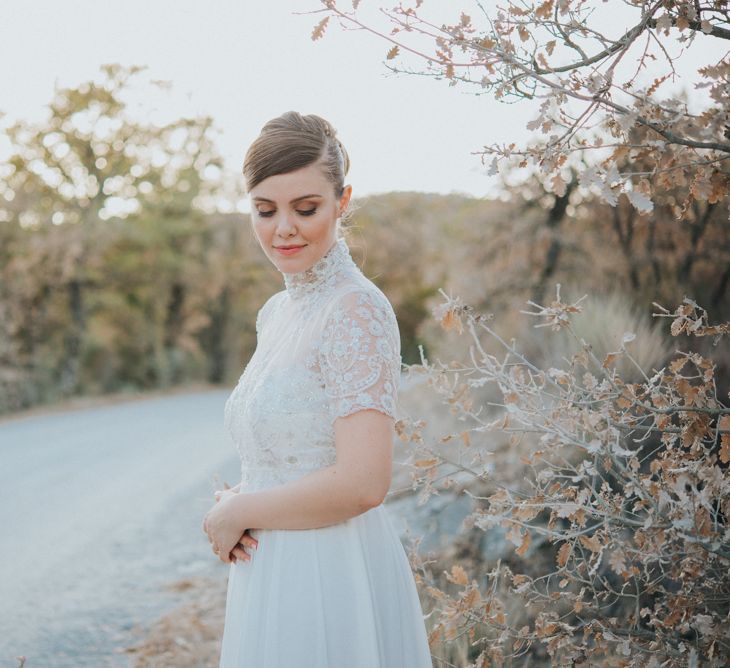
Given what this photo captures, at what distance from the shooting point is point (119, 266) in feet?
76.6

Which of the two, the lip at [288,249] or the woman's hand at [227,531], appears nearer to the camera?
the woman's hand at [227,531]

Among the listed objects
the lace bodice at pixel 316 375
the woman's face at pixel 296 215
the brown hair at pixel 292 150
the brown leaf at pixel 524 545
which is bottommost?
the brown leaf at pixel 524 545

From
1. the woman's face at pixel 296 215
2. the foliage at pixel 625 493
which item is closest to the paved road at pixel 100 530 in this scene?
the foliage at pixel 625 493

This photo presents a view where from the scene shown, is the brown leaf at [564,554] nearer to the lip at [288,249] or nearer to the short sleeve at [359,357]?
the short sleeve at [359,357]

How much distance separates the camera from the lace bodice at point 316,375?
1.91m

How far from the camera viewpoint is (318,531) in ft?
6.83

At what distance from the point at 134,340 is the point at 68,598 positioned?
66.8 feet

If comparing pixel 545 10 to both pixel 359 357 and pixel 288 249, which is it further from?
pixel 359 357

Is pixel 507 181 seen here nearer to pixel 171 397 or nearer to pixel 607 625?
pixel 607 625

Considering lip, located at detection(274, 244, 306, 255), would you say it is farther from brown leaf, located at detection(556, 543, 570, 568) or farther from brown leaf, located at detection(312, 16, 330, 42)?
brown leaf, located at detection(556, 543, 570, 568)

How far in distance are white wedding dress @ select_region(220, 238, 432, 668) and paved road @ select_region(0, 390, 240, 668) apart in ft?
2.73

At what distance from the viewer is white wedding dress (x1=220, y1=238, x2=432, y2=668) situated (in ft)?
6.37

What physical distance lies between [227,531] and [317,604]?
296 mm

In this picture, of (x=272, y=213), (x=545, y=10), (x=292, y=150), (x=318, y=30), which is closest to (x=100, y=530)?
(x=272, y=213)
